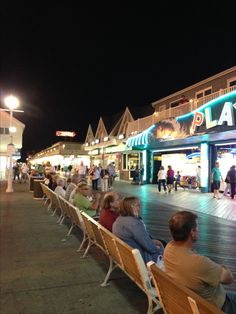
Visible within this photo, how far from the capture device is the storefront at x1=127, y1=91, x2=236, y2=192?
645 inches

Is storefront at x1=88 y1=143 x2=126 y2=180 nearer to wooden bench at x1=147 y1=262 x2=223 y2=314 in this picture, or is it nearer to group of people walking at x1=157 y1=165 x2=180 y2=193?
group of people walking at x1=157 y1=165 x2=180 y2=193

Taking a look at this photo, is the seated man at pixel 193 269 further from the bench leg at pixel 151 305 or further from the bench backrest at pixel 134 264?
the bench leg at pixel 151 305

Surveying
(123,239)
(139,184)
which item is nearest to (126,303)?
(123,239)

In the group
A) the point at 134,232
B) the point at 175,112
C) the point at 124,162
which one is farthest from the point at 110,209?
the point at 124,162

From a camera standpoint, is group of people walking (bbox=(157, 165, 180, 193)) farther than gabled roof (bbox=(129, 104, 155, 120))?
No

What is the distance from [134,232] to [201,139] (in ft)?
53.1

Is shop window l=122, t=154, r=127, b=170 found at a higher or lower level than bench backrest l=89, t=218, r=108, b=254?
higher

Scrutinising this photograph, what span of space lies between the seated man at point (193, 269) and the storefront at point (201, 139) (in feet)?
43.0

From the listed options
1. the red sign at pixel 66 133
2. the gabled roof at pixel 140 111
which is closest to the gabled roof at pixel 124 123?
the gabled roof at pixel 140 111

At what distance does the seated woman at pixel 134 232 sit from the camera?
462 cm

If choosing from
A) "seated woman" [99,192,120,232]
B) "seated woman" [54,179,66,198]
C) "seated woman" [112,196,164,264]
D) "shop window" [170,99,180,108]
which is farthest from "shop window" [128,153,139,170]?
"seated woman" [112,196,164,264]

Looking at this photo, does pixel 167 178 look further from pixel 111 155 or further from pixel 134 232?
pixel 111 155

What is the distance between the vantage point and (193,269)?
9.52ft

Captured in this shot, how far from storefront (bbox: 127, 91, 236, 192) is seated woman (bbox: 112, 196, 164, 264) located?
1179cm
